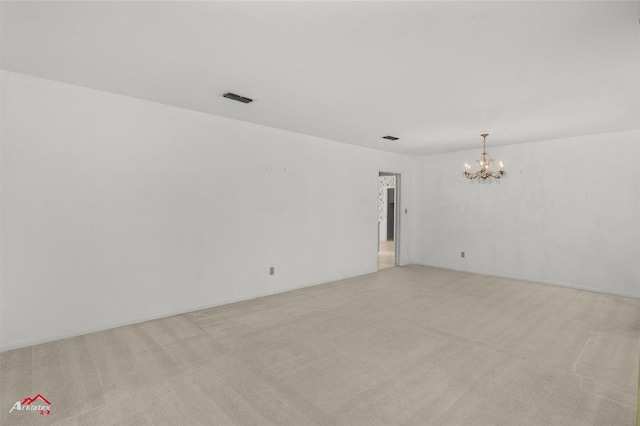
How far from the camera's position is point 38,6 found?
6.17 ft

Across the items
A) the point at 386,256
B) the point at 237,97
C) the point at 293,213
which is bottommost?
the point at 386,256

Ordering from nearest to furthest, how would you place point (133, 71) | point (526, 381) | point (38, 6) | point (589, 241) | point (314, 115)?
point (38, 6), point (526, 381), point (133, 71), point (314, 115), point (589, 241)

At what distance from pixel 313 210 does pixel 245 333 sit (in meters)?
2.49

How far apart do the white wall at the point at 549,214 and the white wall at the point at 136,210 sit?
315cm

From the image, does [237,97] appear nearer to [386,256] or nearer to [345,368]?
[345,368]

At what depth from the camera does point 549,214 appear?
17.7 feet

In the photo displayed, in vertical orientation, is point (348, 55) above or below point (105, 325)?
above

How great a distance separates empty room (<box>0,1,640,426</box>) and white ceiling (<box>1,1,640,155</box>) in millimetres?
22

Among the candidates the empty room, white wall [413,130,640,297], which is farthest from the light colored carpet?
white wall [413,130,640,297]

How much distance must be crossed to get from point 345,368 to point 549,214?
490 cm

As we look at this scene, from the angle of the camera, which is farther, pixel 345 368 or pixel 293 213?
pixel 293 213

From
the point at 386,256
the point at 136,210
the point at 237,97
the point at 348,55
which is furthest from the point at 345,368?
the point at 386,256

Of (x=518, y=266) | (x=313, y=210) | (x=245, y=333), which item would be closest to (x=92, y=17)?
(x=245, y=333)

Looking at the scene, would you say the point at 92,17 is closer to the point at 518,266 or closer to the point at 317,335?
the point at 317,335
